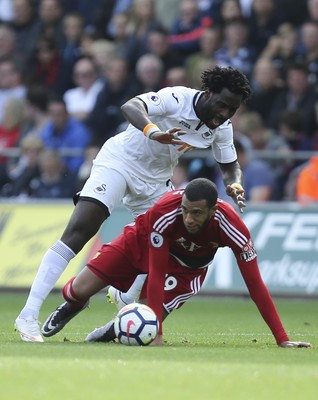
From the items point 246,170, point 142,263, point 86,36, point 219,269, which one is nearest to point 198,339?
point 142,263

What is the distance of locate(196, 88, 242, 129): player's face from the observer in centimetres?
992

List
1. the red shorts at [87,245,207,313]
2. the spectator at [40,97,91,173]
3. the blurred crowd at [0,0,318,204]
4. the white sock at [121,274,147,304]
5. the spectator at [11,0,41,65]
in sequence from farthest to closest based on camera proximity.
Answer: the spectator at [11,0,41,65], the spectator at [40,97,91,173], the blurred crowd at [0,0,318,204], the white sock at [121,274,147,304], the red shorts at [87,245,207,313]

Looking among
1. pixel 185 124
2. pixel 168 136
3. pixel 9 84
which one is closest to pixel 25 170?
pixel 9 84

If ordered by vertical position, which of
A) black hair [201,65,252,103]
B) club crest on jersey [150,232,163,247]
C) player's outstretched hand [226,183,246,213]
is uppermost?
black hair [201,65,252,103]

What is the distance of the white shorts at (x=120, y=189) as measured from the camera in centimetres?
1005

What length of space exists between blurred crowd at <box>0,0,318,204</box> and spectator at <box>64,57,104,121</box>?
2 cm

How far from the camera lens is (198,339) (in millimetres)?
10367

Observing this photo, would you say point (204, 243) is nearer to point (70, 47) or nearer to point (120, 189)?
point (120, 189)

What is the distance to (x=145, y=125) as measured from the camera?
9469 mm

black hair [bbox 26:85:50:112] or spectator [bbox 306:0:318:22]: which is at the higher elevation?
spectator [bbox 306:0:318:22]

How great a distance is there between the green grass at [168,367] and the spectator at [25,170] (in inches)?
279

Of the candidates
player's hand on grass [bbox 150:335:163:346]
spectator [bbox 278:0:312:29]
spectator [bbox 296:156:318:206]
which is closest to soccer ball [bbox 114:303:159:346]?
player's hand on grass [bbox 150:335:163:346]

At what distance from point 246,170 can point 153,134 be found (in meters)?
8.02

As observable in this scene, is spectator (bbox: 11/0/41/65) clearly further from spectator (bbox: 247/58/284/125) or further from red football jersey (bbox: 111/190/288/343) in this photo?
red football jersey (bbox: 111/190/288/343)
